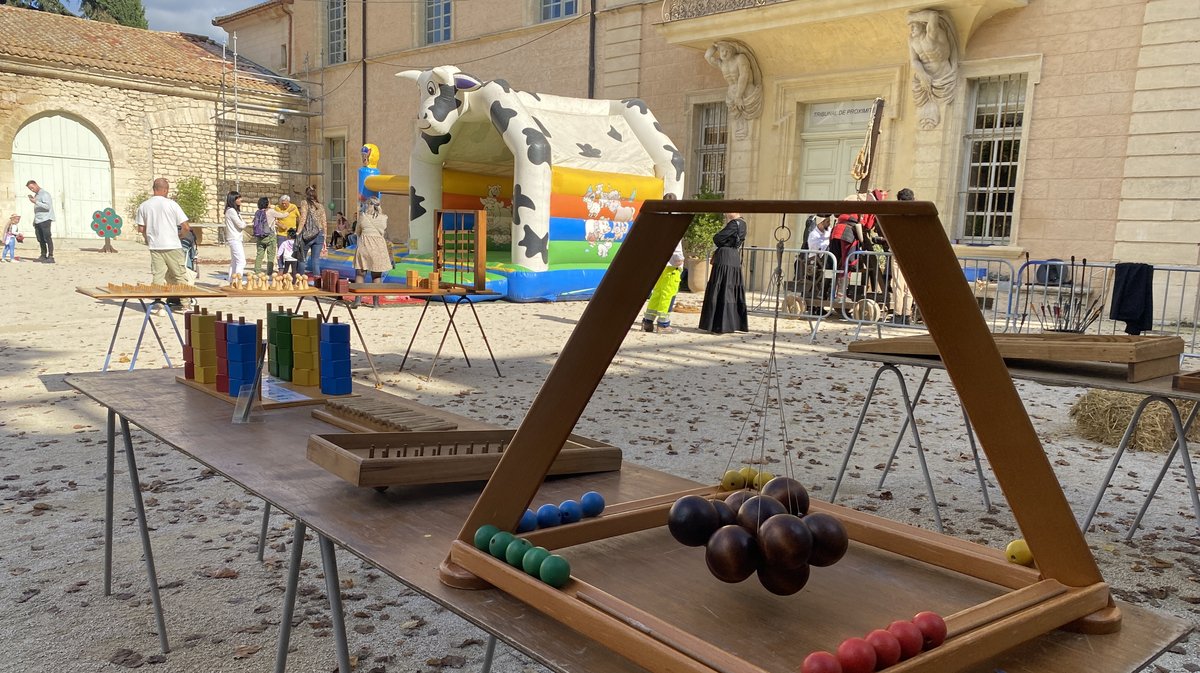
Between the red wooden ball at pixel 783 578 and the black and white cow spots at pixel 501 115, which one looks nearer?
the red wooden ball at pixel 783 578

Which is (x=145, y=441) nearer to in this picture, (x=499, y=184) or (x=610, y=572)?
(x=610, y=572)

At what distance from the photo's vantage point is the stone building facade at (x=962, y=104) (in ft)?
34.6

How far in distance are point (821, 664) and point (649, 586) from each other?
41 centimetres

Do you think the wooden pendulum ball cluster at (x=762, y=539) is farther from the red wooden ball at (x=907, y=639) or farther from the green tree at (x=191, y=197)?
the green tree at (x=191, y=197)

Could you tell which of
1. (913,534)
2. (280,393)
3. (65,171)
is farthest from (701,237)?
(65,171)

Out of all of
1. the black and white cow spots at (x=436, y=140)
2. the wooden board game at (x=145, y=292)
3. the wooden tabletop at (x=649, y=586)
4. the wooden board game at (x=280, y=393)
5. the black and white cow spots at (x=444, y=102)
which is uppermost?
the black and white cow spots at (x=444, y=102)

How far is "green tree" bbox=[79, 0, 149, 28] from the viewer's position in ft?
105

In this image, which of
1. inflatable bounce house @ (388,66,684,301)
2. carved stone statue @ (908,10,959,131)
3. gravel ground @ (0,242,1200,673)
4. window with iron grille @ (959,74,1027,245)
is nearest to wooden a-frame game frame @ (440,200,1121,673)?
gravel ground @ (0,242,1200,673)

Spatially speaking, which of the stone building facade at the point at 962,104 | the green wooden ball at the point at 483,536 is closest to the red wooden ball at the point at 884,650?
the green wooden ball at the point at 483,536

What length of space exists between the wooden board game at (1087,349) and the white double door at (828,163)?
10487 millimetres

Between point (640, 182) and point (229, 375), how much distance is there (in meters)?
11.0

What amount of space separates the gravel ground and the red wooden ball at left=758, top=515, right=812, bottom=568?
1.55 meters

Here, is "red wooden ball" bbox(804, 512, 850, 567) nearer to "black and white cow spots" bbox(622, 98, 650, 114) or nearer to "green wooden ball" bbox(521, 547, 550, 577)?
"green wooden ball" bbox(521, 547, 550, 577)

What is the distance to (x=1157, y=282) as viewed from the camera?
34.4ft
